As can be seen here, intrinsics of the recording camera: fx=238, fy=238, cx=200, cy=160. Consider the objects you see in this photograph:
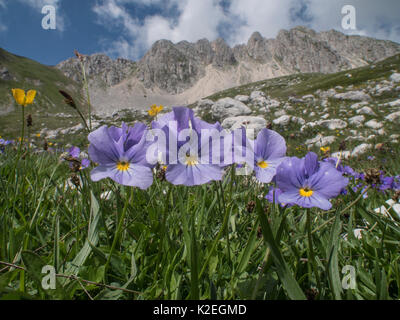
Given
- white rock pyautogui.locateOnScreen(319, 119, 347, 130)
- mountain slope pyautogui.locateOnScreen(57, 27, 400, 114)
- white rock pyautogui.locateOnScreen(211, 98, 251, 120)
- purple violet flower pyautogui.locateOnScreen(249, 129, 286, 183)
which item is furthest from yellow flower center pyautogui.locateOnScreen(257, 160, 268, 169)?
Result: mountain slope pyautogui.locateOnScreen(57, 27, 400, 114)

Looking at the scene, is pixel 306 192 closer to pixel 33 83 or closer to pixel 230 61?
pixel 33 83

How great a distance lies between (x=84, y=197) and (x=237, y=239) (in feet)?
4.27

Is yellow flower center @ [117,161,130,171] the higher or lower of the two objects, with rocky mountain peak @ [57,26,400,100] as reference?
lower

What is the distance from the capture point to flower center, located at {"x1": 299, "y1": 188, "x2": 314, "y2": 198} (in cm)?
123

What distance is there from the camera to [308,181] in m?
1.27

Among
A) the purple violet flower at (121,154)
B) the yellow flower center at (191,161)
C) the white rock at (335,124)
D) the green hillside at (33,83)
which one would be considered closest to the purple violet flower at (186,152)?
the yellow flower center at (191,161)

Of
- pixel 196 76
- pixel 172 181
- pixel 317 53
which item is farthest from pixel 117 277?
pixel 317 53

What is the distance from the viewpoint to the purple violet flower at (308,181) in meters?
1.16

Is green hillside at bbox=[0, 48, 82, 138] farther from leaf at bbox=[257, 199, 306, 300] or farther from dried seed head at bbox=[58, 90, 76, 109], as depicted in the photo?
leaf at bbox=[257, 199, 306, 300]

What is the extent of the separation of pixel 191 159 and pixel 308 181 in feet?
2.12

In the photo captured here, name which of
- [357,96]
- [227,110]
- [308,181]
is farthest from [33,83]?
[308,181]

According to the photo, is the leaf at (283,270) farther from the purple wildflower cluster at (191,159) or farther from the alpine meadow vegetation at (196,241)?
the purple wildflower cluster at (191,159)

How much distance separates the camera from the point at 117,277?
4.73 ft
